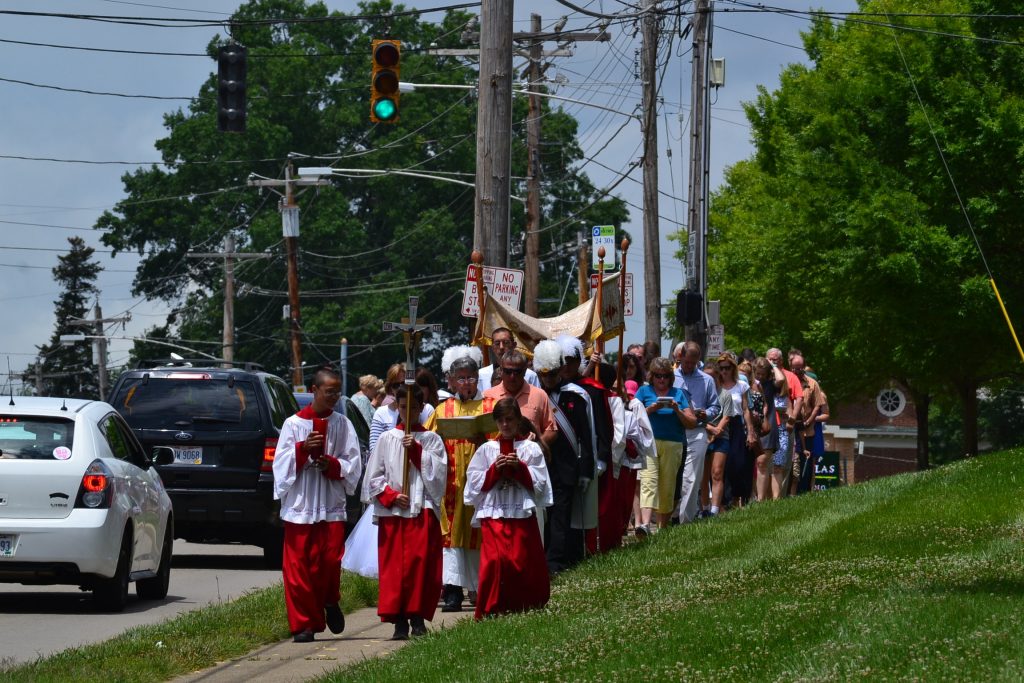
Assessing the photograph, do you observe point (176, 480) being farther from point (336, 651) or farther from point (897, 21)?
point (897, 21)

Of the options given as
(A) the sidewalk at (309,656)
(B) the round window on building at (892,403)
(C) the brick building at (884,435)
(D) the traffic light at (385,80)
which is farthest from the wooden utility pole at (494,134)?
(C) the brick building at (884,435)

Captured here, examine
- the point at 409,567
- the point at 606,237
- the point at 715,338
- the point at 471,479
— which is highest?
the point at 606,237

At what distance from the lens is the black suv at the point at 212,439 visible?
55.5 feet

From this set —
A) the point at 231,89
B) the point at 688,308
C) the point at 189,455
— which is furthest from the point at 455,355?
the point at 688,308

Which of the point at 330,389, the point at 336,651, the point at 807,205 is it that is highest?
the point at 807,205

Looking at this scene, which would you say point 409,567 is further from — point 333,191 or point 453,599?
point 333,191

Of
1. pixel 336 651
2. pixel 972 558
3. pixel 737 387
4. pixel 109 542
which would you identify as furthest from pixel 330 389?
pixel 737 387

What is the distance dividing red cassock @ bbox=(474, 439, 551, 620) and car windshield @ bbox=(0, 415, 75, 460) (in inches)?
155

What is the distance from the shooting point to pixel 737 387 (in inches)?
755

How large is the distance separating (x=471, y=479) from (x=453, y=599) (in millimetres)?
2062

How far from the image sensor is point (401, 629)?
430 inches

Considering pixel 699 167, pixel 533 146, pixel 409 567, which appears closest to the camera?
pixel 409 567

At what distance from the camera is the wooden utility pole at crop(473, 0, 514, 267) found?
16.4 m

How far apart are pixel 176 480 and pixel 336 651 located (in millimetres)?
6604
